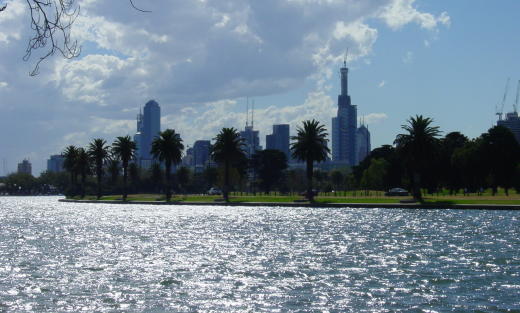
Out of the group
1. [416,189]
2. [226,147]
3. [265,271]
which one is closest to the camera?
[265,271]

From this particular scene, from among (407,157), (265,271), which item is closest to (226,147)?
(407,157)

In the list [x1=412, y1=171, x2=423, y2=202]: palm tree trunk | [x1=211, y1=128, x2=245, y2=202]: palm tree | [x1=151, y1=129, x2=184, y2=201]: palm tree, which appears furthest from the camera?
[x1=151, y1=129, x2=184, y2=201]: palm tree

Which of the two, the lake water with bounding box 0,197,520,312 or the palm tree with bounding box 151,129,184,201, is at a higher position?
the palm tree with bounding box 151,129,184,201

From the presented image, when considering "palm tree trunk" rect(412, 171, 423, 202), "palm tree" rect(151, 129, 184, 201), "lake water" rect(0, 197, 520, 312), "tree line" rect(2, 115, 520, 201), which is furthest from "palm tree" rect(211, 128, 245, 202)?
"lake water" rect(0, 197, 520, 312)

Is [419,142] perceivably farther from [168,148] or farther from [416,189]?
[168,148]

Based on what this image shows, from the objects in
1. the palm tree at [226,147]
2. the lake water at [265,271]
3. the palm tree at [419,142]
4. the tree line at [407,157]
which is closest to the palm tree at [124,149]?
the tree line at [407,157]

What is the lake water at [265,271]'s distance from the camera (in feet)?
76.6

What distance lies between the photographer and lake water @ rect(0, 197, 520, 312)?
2334 centimetres

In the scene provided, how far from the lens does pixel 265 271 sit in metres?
30.7

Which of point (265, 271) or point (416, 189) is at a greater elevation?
point (416, 189)

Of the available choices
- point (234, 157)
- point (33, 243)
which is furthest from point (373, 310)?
point (234, 157)

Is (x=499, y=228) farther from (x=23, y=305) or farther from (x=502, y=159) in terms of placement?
(x=502, y=159)

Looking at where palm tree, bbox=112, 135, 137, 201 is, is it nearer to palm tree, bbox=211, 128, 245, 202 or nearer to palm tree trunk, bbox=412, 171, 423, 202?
palm tree, bbox=211, 128, 245, 202

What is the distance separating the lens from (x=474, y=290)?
2542 centimetres
